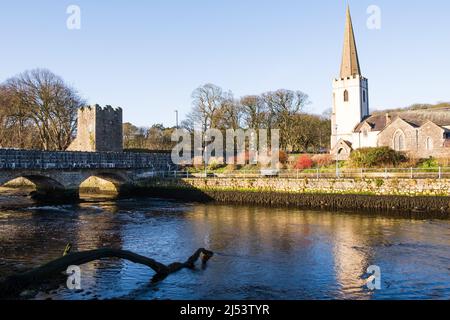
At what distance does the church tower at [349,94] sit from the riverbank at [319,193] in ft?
71.8

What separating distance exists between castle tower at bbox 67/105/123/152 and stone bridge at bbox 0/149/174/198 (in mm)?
5502

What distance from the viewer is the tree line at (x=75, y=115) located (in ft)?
150

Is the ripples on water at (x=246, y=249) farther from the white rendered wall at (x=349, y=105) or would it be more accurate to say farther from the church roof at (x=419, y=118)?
the white rendered wall at (x=349, y=105)

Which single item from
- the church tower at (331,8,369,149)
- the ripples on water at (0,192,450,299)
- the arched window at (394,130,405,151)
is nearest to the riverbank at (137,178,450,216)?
the ripples on water at (0,192,450,299)

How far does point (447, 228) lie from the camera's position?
61.6 feet

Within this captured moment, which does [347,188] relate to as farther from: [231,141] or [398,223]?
[231,141]

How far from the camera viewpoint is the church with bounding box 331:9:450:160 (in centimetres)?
4053

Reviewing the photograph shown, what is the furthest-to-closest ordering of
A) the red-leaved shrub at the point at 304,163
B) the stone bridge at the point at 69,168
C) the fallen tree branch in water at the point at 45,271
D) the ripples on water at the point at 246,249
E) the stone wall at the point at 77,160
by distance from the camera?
the red-leaved shrub at the point at 304,163 → the stone bridge at the point at 69,168 → the stone wall at the point at 77,160 → the ripples on water at the point at 246,249 → the fallen tree branch in water at the point at 45,271

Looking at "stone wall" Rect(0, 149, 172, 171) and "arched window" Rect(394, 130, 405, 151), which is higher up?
"arched window" Rect(394, 130, 405, 151)

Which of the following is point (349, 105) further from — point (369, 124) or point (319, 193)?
point (319, 193)

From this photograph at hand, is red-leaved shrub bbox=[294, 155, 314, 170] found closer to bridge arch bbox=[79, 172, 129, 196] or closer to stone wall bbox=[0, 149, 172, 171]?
stone wall bbox=[0, 149, 172, 171]

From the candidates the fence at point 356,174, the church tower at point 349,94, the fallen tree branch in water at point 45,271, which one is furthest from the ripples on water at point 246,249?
the church tower at point 349,94

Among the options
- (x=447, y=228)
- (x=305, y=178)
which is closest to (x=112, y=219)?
(x=305, y=178)

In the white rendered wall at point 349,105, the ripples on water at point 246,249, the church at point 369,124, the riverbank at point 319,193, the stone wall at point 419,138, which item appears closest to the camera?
the ripples on water at point 246,249
